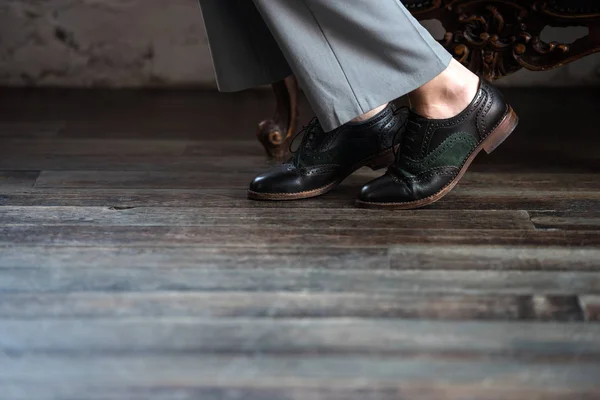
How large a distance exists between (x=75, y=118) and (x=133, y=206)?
74 cm

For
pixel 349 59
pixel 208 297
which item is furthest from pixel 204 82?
pixel 208 297

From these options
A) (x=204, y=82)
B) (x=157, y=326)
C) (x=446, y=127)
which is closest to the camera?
(x=157, y=326)

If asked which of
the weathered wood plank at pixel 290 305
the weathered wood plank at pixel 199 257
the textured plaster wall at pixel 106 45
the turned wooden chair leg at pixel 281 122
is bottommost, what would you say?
the textured plaster wall at pixel 106 45

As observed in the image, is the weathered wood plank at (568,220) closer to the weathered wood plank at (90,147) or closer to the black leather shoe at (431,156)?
the black leather shoe at (431,156)

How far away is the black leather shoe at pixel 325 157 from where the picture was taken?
120 centimetres

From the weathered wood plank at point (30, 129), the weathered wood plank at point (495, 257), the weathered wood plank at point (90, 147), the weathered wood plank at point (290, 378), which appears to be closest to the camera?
the weathered wood plank at point (290, 378)

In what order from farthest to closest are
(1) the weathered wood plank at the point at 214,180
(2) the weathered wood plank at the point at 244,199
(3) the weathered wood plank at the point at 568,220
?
1. (1) the weathered wood plank at the point at 214,180
2. (2) the weathered wood plank at the point at 244,199
3. (3) the weathered wood plank at the point at 568,220

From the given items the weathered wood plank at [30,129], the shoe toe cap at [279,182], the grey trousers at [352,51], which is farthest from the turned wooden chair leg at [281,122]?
the weathered wood plank at [30,129]

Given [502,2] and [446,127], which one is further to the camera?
[502,2]

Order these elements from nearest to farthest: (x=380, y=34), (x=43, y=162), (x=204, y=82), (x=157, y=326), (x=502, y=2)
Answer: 1. (x=157, y=326)
2. (x=380, y=34)
3. (x=502, y=2)
4. (x=43, y=162)
5. (x=204, y=82)

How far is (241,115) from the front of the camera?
1890 millimetres

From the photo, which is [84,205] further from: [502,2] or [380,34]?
[502,2]

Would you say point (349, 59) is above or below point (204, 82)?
above

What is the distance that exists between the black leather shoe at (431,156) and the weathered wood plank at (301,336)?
1.20ft
